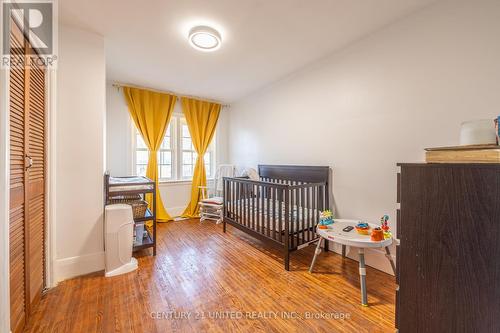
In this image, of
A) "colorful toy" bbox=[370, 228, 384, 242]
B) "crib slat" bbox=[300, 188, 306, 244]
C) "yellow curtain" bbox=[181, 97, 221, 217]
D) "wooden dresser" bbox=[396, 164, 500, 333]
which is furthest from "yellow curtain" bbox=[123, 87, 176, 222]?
"wooden dresser" bbox=[396, 164, 500, 333]

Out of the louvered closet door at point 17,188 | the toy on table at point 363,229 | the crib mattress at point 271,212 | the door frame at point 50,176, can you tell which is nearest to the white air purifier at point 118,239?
the door frame at point 50,176

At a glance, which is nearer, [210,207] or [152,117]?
[152,117]

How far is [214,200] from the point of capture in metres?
3.55

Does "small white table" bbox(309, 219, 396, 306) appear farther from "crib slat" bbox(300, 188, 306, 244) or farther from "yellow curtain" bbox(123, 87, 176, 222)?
"yellow curtain" bbox(123, 87, 176, 222)

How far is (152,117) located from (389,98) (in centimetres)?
332

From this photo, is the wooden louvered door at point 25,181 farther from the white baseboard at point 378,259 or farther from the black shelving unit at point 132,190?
the white baseboard at point 378,259

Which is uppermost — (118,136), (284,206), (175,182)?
(118,136)

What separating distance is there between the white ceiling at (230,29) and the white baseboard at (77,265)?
2088 millimetres

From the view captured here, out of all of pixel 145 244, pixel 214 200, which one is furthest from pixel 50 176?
pixel 214 200

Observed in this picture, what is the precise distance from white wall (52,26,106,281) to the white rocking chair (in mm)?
1647

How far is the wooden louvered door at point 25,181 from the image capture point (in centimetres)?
117

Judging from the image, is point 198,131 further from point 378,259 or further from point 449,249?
point 449,249

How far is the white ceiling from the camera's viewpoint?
165cm

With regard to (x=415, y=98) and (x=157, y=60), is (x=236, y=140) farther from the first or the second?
(x=415, y=98)
